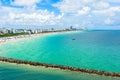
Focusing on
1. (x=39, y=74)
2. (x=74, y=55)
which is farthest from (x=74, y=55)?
(x=39, y=74)

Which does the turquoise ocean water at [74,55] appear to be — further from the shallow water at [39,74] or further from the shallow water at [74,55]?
the shallow water at [39,74]

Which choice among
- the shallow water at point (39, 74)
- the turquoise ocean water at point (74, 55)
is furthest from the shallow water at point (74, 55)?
the shallow water at point (39, 74)

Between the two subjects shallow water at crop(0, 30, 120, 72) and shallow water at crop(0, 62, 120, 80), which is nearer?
shallow water at crop(0, 62, 120, 80)

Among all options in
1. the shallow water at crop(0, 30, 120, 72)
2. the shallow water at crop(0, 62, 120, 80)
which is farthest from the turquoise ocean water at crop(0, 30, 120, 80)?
the shallow water at crop(0, 62, 120, 80)

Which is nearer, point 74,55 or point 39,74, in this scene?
point 39,74

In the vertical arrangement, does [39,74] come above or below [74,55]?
above

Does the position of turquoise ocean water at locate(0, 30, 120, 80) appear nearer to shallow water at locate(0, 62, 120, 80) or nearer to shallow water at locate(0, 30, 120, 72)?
shallow water at locate(0, 30, 120, 72)

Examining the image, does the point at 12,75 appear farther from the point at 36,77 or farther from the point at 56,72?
the point at 56,72

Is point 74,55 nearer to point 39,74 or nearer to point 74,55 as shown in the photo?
point 74,55

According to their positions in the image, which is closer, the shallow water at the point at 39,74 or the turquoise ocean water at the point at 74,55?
the shallow water at the point at 39,74

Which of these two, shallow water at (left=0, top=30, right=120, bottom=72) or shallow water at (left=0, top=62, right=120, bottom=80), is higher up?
shallow water at (left=0, top=62, right=120, bottom=80)

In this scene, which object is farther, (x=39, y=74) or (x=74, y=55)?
(x=74, y=55)

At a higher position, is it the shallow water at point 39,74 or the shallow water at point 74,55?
the shallow water at point 39,74
